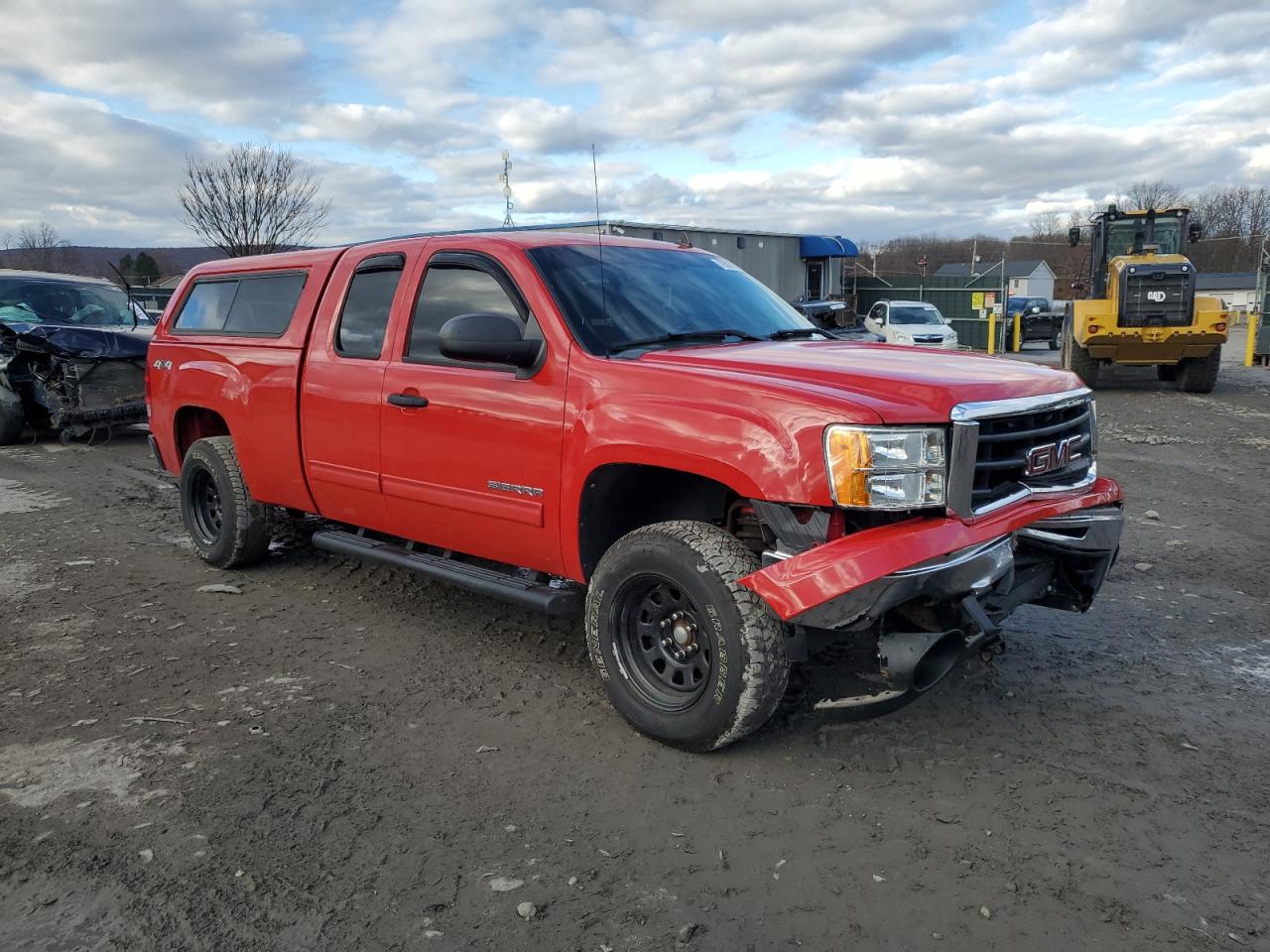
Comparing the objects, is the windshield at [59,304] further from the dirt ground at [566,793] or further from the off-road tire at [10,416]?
the dirt ground at [566,793]

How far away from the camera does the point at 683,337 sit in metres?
4.12

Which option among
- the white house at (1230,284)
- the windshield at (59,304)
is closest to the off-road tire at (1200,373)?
the windshield at (59,304)

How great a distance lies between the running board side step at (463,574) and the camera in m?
3.94

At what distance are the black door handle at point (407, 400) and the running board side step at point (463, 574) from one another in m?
0.76

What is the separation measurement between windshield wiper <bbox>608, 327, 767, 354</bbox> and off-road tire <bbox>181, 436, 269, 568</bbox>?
293 cm

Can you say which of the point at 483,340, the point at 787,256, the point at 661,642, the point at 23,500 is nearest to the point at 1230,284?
the point at 787,256

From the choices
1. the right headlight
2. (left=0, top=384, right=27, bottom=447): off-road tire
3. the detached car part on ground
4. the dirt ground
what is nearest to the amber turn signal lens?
the right headlight

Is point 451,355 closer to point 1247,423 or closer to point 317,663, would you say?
point 317,663

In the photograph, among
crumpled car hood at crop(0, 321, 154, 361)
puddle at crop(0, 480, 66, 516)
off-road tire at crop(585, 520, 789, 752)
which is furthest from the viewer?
crumpled car hood at crop(0, 321, 154, 361)

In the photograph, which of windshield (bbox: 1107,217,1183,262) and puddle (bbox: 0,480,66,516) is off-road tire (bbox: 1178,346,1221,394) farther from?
puddle (bbox: 0,480,66,516)

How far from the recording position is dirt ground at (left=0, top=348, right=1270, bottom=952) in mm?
2600

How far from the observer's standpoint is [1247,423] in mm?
12141

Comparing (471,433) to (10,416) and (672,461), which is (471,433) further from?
(10,416)

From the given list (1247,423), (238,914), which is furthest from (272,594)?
(1247,423)
